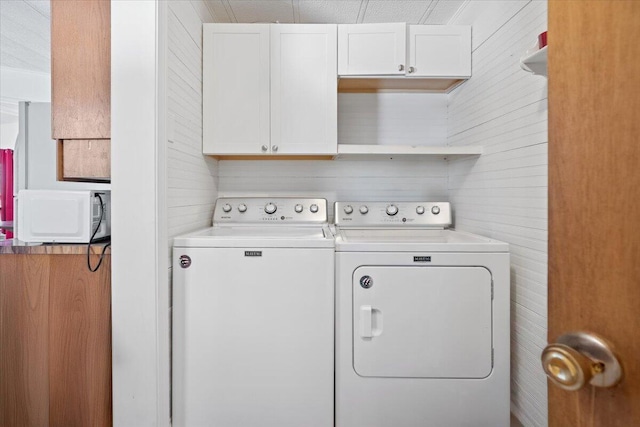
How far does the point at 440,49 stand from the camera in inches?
79.0

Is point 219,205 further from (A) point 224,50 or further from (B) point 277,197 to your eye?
(A) point 224,50

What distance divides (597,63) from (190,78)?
1.79 metres

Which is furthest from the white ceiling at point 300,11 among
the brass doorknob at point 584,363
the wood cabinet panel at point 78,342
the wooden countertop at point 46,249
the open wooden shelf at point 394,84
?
the brass doorknob at point 584,363

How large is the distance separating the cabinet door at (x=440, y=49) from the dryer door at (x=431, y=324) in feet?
4.20

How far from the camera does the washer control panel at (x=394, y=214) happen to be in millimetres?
2168

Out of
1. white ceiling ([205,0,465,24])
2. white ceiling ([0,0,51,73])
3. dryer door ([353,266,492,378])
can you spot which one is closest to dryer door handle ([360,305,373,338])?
dryer door ([353,266,492,378])

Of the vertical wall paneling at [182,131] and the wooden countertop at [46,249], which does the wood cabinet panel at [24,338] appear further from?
the vertical wall paneling at [182,131]

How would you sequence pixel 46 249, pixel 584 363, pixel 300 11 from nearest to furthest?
pixel 584 363 < pixel 46 249 < pixel 300 11

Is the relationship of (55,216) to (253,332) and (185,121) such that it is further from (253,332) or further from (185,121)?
(253,332)

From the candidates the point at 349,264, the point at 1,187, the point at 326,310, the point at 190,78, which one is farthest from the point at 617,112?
the point at 1,187

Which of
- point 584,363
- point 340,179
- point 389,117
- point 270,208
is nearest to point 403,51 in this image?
point 389,117

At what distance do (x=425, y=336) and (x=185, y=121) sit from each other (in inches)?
63.1

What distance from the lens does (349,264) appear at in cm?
150

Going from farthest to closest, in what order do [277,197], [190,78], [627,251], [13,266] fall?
[277,197] → [190,78] → [13,266] → [627,251]
